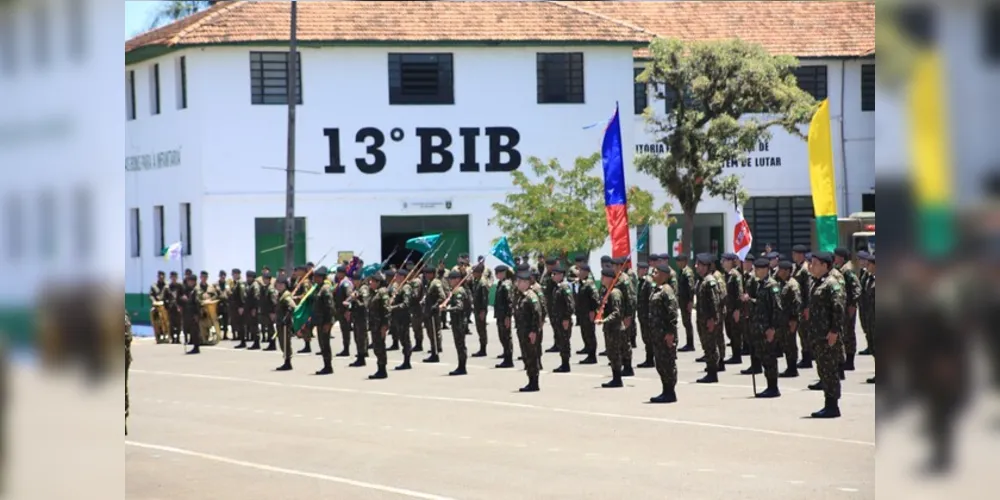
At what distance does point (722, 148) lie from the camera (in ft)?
133

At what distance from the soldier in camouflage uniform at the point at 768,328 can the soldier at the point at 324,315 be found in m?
8.07

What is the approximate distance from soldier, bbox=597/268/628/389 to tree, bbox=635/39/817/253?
17.6m

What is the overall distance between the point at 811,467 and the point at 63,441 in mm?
10086

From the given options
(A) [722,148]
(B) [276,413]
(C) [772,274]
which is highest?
(A) [722,148]

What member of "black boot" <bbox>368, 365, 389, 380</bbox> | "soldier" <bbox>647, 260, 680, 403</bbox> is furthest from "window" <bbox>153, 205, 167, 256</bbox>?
"soldier" <bbox>647, 260, 680, 403</bbox>

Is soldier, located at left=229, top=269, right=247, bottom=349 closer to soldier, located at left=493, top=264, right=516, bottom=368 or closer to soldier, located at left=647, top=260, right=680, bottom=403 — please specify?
soldier, located at left=493, top=264, right=516, bottom=368

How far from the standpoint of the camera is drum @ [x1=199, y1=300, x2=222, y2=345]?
111 feet

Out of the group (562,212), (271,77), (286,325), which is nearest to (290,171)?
(271,77)

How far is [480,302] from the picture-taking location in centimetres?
2864

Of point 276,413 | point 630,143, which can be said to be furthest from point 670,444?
point 630,143

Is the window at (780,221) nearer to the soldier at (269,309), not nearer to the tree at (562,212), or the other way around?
the tree at (562,212)

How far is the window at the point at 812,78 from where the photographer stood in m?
44.0

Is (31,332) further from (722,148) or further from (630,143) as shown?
(630,143)

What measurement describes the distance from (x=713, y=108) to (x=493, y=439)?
26345 millimetres
